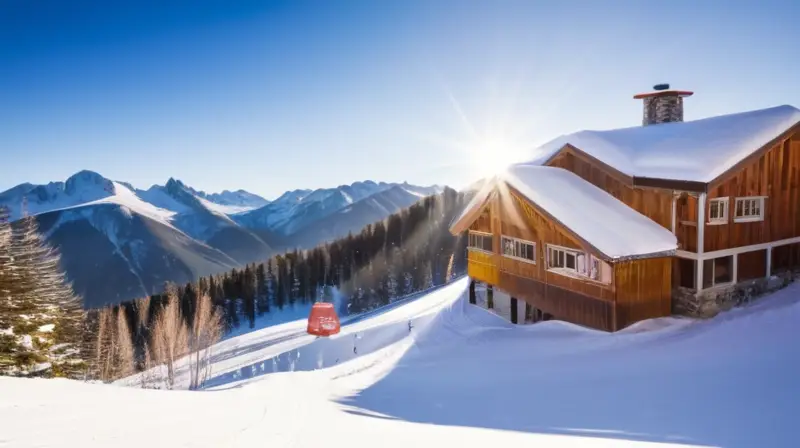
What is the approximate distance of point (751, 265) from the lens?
17203mm

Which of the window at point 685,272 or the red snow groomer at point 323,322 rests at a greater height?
the window at point 685,272

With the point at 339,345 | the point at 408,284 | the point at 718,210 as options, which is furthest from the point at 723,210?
the point at 408,284

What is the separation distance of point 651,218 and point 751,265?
4.41m

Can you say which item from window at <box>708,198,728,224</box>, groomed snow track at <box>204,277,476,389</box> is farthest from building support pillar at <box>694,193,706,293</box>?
groomed snow track at <box>204,277,476,389</box>

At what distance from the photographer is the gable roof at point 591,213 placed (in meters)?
15.0

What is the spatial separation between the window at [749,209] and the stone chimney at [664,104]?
23.5 ft

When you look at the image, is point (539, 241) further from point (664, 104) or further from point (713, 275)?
point (664, 104)

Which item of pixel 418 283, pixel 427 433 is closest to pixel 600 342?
pixel 427 433

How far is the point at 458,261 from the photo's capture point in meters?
84.8

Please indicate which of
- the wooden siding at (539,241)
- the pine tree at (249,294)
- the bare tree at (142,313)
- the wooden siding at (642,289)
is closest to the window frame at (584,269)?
the wooden siding at (539,241)

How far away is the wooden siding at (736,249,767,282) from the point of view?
16938 millimetres

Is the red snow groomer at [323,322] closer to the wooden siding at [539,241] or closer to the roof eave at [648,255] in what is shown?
the wooden siding at [539,241]

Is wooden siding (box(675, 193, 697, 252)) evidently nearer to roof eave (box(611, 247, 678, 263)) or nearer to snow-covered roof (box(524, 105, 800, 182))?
roof eave (box(611, 247, 678, 263))

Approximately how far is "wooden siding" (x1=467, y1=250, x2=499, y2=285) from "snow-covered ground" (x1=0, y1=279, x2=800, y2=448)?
14.7 feet
